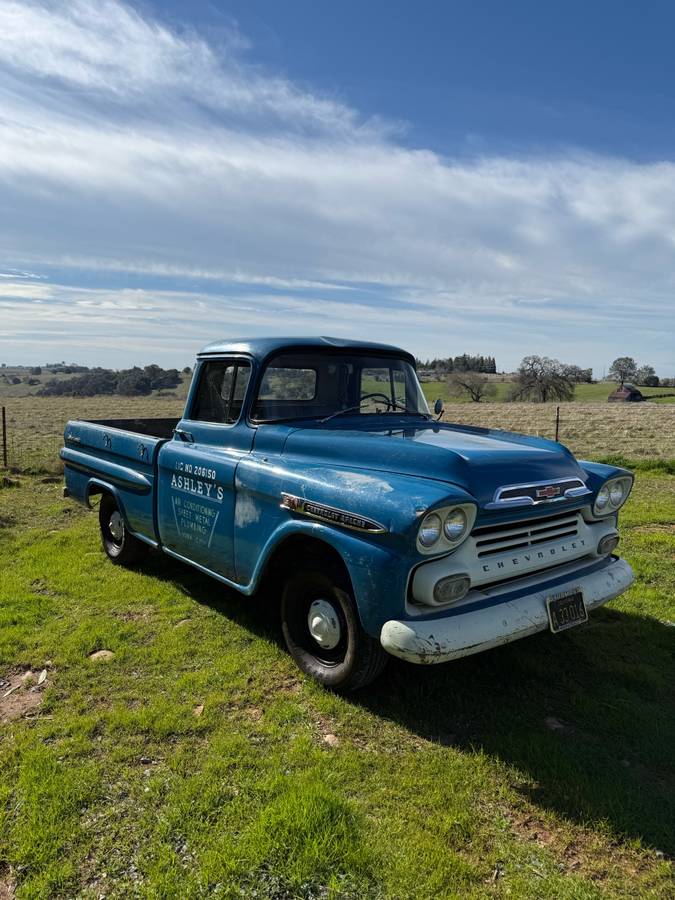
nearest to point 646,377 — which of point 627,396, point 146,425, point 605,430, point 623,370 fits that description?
point 623,370

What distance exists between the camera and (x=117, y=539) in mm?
5848

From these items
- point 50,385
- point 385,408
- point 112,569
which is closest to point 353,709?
point 385,408

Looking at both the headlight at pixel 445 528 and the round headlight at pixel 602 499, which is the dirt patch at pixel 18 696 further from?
the round headlight at pixel 602 499

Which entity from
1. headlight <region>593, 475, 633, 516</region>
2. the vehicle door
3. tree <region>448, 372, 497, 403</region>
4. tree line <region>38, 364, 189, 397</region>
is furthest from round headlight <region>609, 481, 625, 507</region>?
tree line <region>38, 364, 189, 397</region>

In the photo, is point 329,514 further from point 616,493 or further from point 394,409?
point 616,493

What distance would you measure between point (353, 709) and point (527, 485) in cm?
161

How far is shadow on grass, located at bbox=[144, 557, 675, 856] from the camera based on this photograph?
103 inches

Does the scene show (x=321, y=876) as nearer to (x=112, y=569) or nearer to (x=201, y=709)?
(x=201, y=709)

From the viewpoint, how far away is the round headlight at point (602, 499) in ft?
12.4

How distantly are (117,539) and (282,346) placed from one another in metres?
2.89

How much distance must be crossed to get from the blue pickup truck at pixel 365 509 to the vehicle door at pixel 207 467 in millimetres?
17

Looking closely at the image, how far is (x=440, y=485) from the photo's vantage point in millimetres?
3035

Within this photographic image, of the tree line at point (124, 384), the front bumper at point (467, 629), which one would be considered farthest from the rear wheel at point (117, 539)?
the tree line at point (124, 384)

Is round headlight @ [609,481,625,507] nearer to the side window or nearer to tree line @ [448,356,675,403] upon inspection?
the side window
